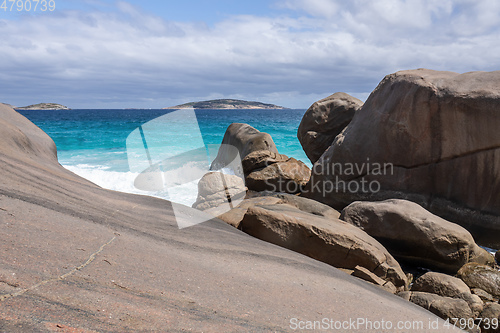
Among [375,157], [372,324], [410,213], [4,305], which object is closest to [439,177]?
[375,157]

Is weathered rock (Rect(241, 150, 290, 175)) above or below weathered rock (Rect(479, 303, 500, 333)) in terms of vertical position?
above

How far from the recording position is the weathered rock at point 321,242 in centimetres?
431

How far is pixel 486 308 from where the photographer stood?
3.88 m

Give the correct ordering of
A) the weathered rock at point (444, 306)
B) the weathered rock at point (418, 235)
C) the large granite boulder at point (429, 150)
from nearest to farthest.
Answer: the weathered rock at point (444, 306)
the weathered rock at point (418, 235)
the large granite boulder at point (429, 150)

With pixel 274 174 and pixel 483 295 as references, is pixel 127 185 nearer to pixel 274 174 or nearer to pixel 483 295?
pixel 274 174

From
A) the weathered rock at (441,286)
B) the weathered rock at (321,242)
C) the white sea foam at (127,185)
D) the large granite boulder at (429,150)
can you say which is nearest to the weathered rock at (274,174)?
the large granite boulder at (429,150)

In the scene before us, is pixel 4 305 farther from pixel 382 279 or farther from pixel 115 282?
pixel 382 279

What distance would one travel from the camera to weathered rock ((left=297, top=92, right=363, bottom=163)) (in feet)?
31.6

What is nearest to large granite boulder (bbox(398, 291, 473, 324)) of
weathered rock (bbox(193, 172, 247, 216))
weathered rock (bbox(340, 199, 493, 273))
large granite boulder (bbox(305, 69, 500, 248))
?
weathered rock (bbox(340, 199, 493, 273))

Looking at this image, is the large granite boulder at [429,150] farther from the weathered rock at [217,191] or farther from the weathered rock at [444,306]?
the weathered rock at [444,306]

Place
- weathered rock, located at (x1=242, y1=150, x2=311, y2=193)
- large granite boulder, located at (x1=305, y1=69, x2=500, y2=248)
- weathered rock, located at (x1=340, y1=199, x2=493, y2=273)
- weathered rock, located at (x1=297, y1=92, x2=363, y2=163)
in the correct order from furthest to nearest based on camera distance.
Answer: weathered rock, located at (x1=297, y1=92, x2=363, y2=163) < weathered rock, located at (x1=242, y1=150, x2=311, y2=193) < large granite boulder, located at (x1=305, y1=69, x2=500, y2=248) < weathered rock, located at (x1=340, y1=199, x2=493, y2=273)

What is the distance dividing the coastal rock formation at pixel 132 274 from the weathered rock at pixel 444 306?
1.13m

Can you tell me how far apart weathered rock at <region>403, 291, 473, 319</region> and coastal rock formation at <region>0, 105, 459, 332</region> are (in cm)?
113

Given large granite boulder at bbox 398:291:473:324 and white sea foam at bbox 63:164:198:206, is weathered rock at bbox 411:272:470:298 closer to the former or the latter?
large granite boulder at bbox 398:291:473:324
